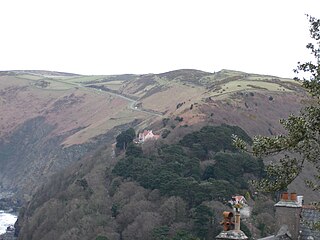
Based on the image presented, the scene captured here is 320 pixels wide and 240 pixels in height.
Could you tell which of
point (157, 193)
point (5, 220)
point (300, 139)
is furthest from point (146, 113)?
point (300, 139)

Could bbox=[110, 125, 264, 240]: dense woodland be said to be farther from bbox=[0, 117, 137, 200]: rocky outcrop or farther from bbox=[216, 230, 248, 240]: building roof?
bbox=[0, 117, 137, 200]: rocky outcrop

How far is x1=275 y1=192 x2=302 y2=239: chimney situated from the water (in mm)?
77376

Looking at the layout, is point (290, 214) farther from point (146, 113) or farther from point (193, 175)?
point (146, 113)

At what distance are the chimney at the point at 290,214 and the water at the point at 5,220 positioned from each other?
77376 mm

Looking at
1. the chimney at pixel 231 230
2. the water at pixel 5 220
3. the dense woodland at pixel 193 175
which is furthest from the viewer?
the water at pixel 5 220

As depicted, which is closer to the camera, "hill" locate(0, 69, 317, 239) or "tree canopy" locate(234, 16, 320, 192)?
"tree canopy" locate(234, 16, 320, 192)

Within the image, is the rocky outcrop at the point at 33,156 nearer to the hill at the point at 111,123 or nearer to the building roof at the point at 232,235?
the hill at the point at 111,123

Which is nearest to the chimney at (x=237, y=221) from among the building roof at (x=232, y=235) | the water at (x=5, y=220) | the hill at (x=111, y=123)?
the building roof at (x=232, y=235)

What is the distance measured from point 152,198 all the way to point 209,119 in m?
28.2

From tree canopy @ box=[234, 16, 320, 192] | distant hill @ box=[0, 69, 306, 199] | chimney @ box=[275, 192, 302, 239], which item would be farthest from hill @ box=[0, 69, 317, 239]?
tree canopy @ box=[234, 16, 320, 192]

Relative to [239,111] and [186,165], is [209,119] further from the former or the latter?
A: [186,165]

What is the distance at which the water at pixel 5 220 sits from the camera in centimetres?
9910

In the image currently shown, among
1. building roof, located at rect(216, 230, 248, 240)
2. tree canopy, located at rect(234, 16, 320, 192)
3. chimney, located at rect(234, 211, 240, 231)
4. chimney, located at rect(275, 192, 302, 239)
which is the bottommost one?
chimney, located at rect(275, 192, 302, 239)

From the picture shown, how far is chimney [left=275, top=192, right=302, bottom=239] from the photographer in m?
23.4
